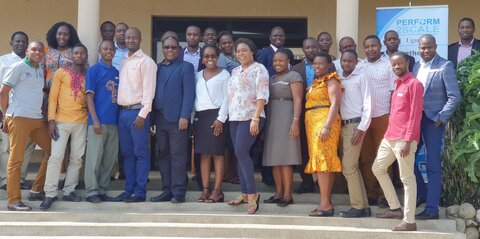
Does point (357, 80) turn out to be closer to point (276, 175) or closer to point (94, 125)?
point (276, 175)

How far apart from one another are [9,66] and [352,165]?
388cm

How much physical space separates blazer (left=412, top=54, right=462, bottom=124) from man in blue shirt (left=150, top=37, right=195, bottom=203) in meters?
2.43

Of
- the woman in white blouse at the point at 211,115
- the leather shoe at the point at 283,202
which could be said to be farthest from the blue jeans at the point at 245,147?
the leather shoe at the point at 283,202

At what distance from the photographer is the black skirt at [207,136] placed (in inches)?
250

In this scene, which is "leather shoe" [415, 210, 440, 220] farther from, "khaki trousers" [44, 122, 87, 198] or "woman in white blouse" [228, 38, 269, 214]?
"khaki trousers" [44, 122, 87, 198]

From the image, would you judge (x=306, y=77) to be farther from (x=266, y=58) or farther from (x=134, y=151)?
(x=134, y=151)

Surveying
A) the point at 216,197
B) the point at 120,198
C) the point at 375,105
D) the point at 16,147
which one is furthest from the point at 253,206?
the point at 16,147

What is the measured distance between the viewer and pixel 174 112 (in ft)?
21.0

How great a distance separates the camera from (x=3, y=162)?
6922mm

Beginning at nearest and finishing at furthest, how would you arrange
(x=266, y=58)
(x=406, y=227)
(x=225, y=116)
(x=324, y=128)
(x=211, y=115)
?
(x=406, y=227)
(x=324, y=128)
(x=225, y=116)
(x=211, y=115)
(x=266, y=58)

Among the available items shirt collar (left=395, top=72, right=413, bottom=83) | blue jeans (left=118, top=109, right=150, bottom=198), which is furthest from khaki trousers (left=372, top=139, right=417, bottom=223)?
blue jeans (left=118, top=109, right=150, bottom=198)

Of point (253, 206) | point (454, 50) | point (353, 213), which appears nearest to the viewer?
point (353, 213)

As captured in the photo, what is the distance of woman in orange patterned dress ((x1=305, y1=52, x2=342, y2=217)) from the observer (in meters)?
5.98

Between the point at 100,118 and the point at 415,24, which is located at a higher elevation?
the point at 415,24
